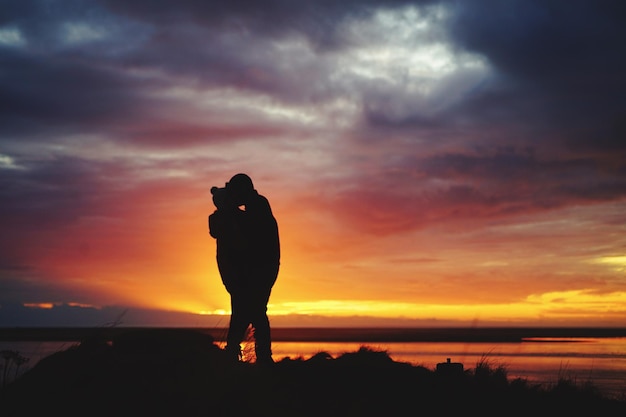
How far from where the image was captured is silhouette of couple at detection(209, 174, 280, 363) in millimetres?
11000

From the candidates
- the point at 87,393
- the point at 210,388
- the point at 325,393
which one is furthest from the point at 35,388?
the point at 325,393

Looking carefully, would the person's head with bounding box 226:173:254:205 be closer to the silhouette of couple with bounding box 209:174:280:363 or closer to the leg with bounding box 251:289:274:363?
the silhouette of couple with bounding box 209:174:280:363

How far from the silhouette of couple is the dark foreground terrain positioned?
0.57 metres

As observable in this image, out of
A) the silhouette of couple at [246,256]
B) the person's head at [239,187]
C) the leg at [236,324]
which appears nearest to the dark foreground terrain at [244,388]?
the leg at [236,324]

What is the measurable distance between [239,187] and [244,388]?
11.0 ft

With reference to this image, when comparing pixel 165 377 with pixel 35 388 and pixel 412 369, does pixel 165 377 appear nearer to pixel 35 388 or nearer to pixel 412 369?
pixel 35 388

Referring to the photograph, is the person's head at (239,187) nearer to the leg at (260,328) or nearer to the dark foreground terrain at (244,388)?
the leg at (260,328)

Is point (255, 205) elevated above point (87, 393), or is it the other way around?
point (255, 205)

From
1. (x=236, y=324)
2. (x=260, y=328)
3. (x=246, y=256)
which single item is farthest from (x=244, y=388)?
(x=246, y=256)

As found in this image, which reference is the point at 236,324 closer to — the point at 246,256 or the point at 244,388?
the point at 246,256

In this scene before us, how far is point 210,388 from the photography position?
29.2ft

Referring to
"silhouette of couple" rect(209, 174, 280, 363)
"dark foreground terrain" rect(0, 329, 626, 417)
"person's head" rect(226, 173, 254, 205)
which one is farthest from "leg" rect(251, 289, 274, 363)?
"person's head" rect(226, 173, 254, 205)

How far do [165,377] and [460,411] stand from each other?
430 centimetres

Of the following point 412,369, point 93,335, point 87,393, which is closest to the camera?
point 87,393
